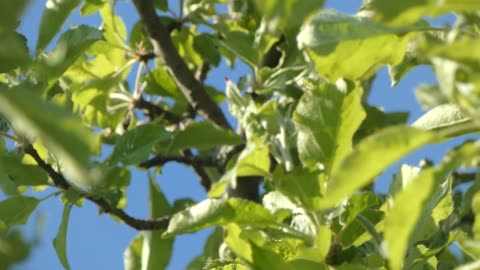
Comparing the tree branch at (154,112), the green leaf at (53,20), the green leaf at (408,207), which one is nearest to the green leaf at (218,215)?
the green leaf at (53,20)

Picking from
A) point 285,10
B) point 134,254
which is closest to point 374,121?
point 134,254

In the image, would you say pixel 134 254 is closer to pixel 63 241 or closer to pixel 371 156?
pixel 63 241

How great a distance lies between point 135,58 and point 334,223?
98 centimetres

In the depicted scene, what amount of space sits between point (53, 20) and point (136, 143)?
0.38 m

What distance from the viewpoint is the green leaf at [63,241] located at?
1.47 meters

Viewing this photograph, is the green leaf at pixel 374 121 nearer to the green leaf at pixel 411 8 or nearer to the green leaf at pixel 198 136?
the green leaf at pixel 198 136

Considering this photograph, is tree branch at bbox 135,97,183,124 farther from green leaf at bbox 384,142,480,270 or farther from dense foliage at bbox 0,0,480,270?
green leaf at bbox 384,142,480,270

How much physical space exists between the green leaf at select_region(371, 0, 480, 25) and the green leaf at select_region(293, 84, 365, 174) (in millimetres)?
401

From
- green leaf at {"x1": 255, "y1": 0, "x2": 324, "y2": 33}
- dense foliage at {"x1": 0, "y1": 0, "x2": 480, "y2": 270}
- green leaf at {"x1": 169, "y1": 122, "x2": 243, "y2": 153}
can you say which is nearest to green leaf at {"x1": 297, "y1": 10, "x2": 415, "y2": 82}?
dense foliage at {"x1": 0, "y1": 0, "x2": 480, "y2": 270}

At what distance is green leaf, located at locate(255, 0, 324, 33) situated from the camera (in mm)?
384

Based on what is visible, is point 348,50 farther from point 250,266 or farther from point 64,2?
point 64,2

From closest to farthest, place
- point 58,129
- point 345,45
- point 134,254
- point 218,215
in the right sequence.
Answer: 1. point 58,129
2. point 345,45
3. point 218,215
4. point 134,254

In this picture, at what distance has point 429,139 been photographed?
0.56 metres

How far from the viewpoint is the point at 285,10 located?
392 mm
